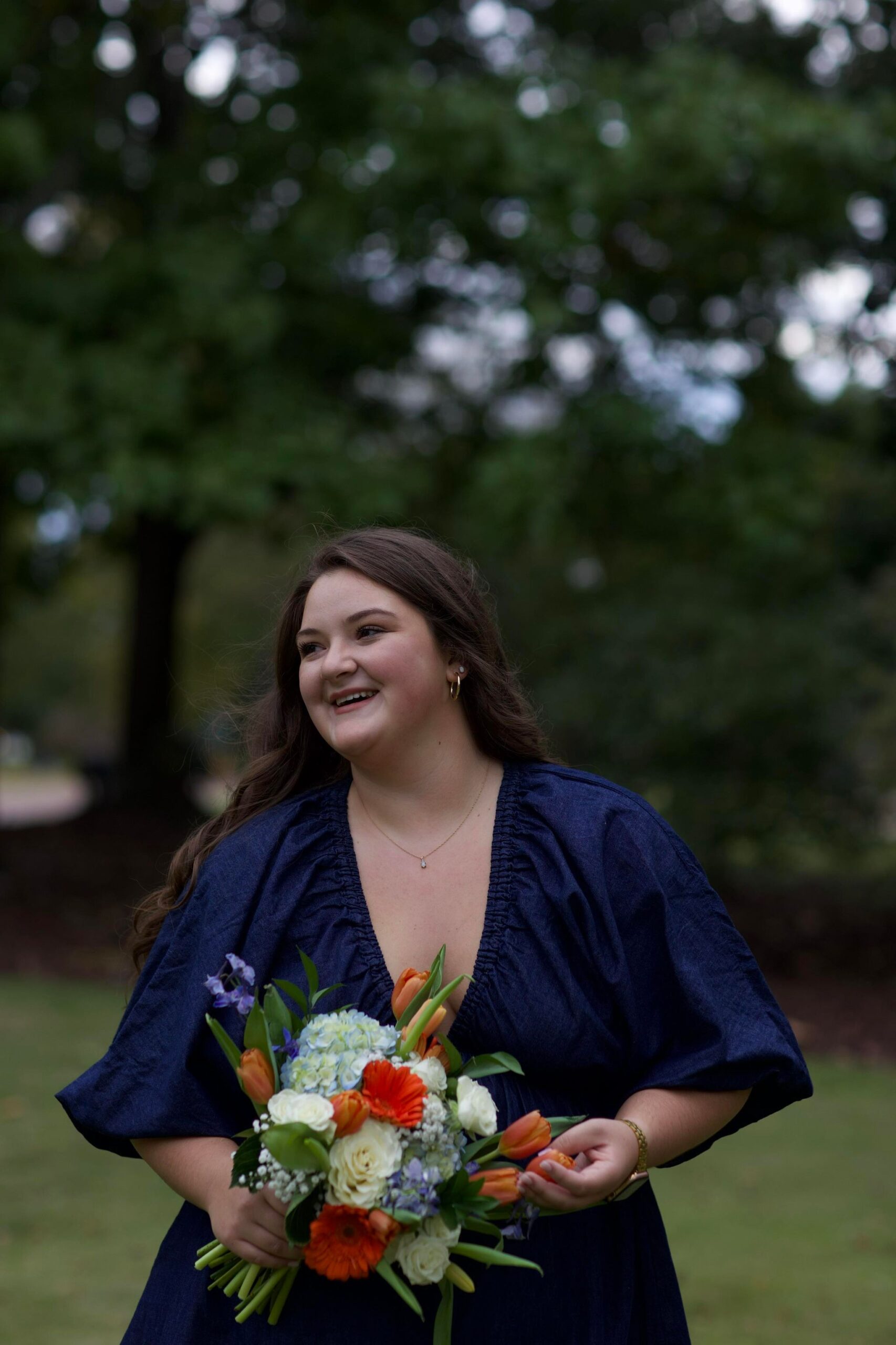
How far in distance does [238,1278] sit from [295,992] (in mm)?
460

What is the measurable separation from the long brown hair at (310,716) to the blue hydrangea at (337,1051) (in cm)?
54

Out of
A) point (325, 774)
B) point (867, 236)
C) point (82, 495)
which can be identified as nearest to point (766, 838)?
point (867, 236)

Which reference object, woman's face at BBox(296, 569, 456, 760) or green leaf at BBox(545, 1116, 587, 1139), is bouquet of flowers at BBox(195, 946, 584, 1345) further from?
woman's face at BBox(296, 569, 456, 760)

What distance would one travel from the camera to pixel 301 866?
8.30 ft

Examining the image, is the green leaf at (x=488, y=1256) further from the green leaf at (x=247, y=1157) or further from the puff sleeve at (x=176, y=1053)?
the puff sleeve at (x=176, y=1053)

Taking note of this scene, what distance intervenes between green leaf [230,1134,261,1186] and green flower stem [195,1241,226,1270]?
8.9 inches

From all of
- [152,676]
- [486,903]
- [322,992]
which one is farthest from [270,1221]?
[152,676]

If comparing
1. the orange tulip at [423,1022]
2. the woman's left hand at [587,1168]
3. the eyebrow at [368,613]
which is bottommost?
the woman's left hand at [587,1168]

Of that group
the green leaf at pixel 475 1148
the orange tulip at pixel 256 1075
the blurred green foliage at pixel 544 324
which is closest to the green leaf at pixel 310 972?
the orange tulip at pixel 256 1075

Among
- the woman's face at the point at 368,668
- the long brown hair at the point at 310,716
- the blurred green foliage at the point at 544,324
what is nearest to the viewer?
the woman's face at the point at 368,668

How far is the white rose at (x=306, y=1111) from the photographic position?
2.06m

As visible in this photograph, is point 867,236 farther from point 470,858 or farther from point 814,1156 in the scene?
point 470,858

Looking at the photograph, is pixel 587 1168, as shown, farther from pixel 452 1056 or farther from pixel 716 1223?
pixel 716 1223

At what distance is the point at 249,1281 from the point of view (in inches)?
88.0
